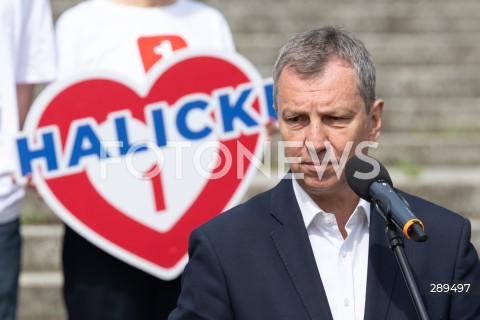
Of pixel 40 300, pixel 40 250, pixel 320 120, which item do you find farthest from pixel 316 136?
pixel 40 250

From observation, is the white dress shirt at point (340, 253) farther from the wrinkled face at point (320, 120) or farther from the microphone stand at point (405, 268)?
the microphone stand at point (405, 268)

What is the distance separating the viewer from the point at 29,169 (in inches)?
148

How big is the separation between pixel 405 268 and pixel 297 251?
0.37m

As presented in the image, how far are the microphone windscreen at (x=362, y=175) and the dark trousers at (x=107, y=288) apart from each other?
1.53 meters

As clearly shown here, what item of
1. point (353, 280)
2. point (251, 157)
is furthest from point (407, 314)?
point (251, 157)

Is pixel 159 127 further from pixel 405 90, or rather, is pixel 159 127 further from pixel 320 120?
pixel 405 90

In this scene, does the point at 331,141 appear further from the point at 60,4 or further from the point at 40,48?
the point at 60,4

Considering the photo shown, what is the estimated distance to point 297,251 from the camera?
7.91 feet

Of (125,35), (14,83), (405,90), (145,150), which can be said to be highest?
(125,35)

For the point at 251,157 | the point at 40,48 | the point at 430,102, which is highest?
the point at 40,48

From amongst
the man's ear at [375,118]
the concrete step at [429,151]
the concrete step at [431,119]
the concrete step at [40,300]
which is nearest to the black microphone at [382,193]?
the man's ear at [375,118]

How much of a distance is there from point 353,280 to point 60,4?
5173 millimetres

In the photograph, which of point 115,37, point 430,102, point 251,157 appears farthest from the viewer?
point 430,102

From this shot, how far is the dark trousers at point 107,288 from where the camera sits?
3.72m
